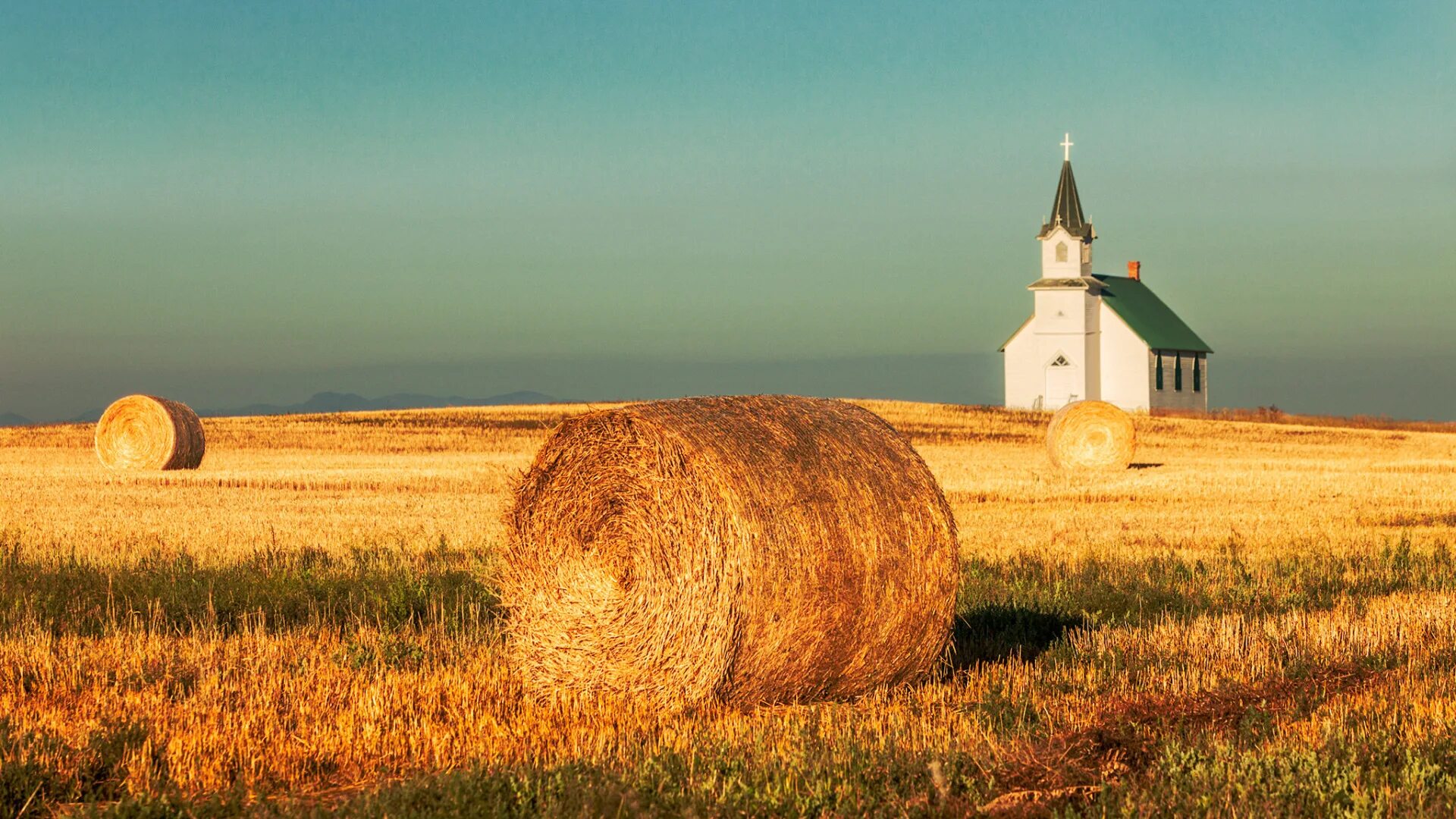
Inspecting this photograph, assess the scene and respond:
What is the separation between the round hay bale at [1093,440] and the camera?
3216cm

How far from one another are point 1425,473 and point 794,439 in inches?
986

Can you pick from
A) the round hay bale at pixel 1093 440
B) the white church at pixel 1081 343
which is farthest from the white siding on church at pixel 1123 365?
the round hay bale at pixel 1093 440

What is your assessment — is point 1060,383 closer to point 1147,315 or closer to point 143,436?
point 1147,315

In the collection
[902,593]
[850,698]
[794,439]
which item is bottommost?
[850,698]

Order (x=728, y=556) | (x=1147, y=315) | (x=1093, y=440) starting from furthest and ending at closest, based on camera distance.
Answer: (x=1147, y=315), (x=1093, y=440), (x=728, y=556)

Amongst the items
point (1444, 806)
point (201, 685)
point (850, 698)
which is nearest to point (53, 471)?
point (201, 685)

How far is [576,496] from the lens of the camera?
8602 millimetres

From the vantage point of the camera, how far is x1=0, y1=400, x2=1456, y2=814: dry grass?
19.2 ft

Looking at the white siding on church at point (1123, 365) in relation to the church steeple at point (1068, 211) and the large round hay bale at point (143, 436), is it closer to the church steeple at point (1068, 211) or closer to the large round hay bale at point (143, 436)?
the church steeple at point (1068, 211)

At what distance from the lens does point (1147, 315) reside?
73.3 metres

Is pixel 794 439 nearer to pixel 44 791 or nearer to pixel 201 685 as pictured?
pixel 201 685

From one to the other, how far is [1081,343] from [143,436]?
49.1 metres

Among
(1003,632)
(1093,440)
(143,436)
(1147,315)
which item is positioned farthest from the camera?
(1147,315)

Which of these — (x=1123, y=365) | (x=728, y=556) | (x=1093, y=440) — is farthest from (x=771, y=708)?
(x=1123, y=365)
